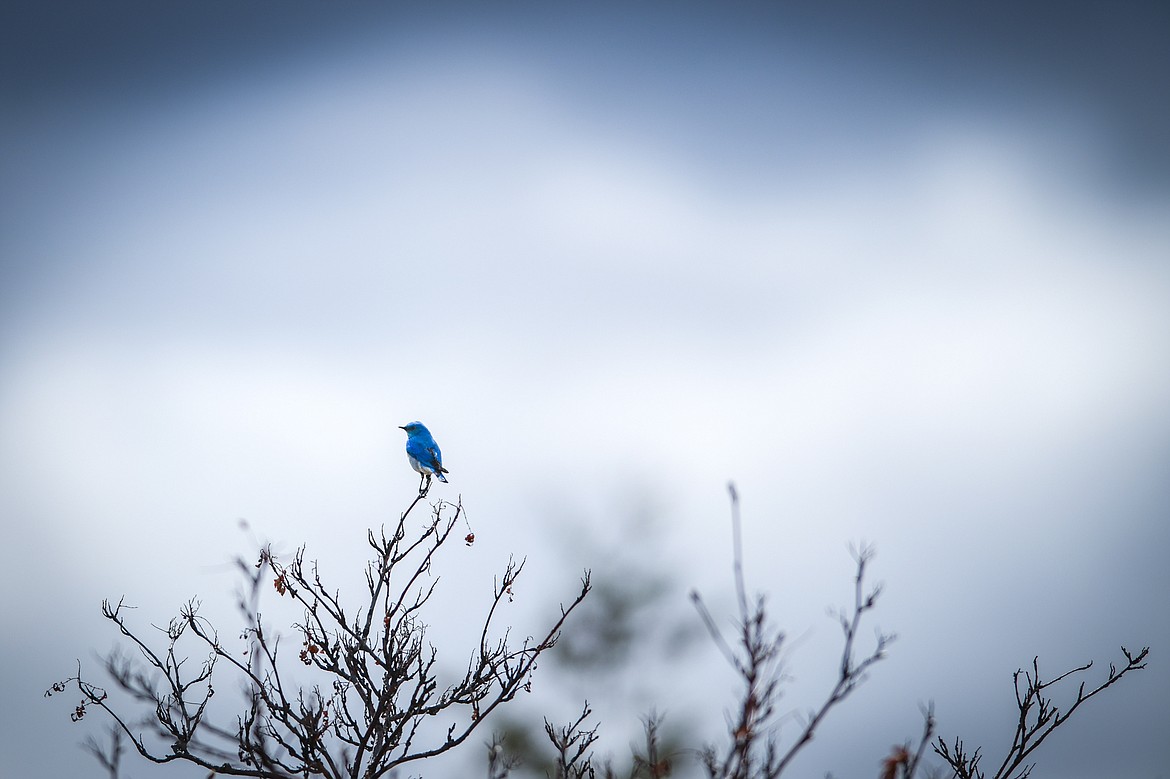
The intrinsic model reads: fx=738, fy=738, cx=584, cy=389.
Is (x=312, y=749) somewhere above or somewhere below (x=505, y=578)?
below

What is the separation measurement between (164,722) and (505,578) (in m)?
2.11

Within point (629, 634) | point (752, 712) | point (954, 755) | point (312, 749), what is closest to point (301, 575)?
point (312, 749)

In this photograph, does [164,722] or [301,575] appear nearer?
[164,722]

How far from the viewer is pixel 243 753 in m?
4.23

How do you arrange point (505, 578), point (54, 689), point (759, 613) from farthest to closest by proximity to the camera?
point (505, 578) < point (54, 689) < point (759, 613)

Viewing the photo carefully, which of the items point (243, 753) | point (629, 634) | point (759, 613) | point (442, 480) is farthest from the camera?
point (629, 634)

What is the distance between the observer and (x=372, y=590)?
4727 millimetres

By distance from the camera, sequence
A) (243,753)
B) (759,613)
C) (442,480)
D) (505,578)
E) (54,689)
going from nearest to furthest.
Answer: (759,613), (243,753), (54,689), (505,578), (442,480)

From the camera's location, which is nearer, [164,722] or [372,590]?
[164,722]

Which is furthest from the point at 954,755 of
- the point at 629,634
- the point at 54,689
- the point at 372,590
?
the point at 629,634

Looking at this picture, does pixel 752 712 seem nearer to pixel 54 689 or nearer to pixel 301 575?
pixel 301 575

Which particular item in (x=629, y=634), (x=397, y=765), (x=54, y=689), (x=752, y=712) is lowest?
(x=752, y=712)

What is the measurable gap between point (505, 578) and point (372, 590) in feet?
2.78

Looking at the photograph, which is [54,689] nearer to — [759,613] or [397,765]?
[397,765]
